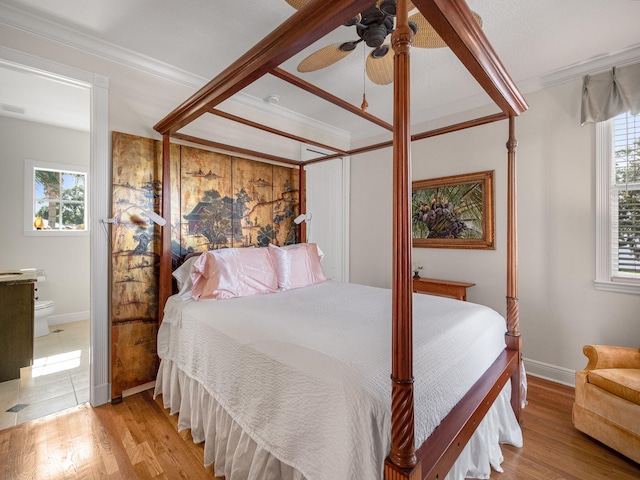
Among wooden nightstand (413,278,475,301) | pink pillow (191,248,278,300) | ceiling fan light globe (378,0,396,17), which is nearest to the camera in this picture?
ceiling fan light globe (378,0,396,17)

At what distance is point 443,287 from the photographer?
3070 mm

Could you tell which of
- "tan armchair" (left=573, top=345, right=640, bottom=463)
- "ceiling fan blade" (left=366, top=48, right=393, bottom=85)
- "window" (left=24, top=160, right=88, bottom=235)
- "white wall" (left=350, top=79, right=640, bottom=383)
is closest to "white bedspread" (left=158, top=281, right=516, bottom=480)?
"tan armchair" (left=573, top=345, right=640, bottom=463)

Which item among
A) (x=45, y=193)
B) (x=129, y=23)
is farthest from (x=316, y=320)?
(x=45, y=193)

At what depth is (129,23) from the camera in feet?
6.59

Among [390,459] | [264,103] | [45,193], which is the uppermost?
[264,103]

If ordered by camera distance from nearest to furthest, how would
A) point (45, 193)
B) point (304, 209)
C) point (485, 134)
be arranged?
point (485, 134), point (304, 209), point (45, 193)

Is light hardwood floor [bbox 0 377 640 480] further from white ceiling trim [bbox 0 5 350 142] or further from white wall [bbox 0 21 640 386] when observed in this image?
white ceiling trim [bbox 0 5 350 142]

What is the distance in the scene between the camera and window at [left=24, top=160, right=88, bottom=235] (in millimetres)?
3895

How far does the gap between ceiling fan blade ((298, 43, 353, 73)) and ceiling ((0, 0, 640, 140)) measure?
0.30 meters

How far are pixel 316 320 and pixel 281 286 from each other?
951 mm

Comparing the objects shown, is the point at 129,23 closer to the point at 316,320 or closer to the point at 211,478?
the point at 316,320

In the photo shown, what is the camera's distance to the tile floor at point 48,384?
6.94 ft

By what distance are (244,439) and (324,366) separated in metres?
0.64

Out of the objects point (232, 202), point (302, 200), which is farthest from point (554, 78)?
point (232, 202)
